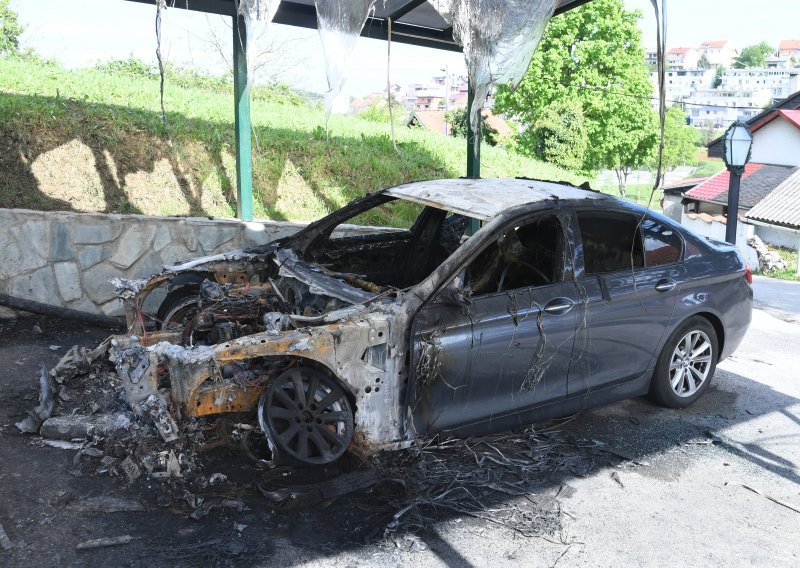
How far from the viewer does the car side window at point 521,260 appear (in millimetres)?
4727

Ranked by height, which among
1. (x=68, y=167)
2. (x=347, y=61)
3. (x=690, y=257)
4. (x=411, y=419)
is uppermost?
(x=347, y=61)

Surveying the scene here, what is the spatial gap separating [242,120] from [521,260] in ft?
13.0

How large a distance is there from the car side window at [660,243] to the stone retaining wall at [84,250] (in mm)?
4213

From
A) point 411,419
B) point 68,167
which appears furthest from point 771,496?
point 68,167

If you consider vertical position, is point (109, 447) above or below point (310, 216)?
below

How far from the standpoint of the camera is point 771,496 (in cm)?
445

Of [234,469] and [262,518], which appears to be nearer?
[262,518]

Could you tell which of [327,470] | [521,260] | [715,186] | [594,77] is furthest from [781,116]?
[327,470]

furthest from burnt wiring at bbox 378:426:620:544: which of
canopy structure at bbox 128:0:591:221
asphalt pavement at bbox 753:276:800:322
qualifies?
asphalt pavement at bbox 753:276:800:322

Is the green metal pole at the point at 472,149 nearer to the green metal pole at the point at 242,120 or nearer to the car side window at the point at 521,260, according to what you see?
the green metal pole at the point at 242,120

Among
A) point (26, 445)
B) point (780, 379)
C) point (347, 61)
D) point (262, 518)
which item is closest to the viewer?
Answer: point (262, 518)

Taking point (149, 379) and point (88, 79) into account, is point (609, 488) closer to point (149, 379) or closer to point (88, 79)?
point (149, 379)

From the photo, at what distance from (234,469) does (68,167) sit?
561cm

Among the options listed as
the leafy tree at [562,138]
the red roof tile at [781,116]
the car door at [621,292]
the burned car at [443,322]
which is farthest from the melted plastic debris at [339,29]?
the red roof tile at [781,116]
